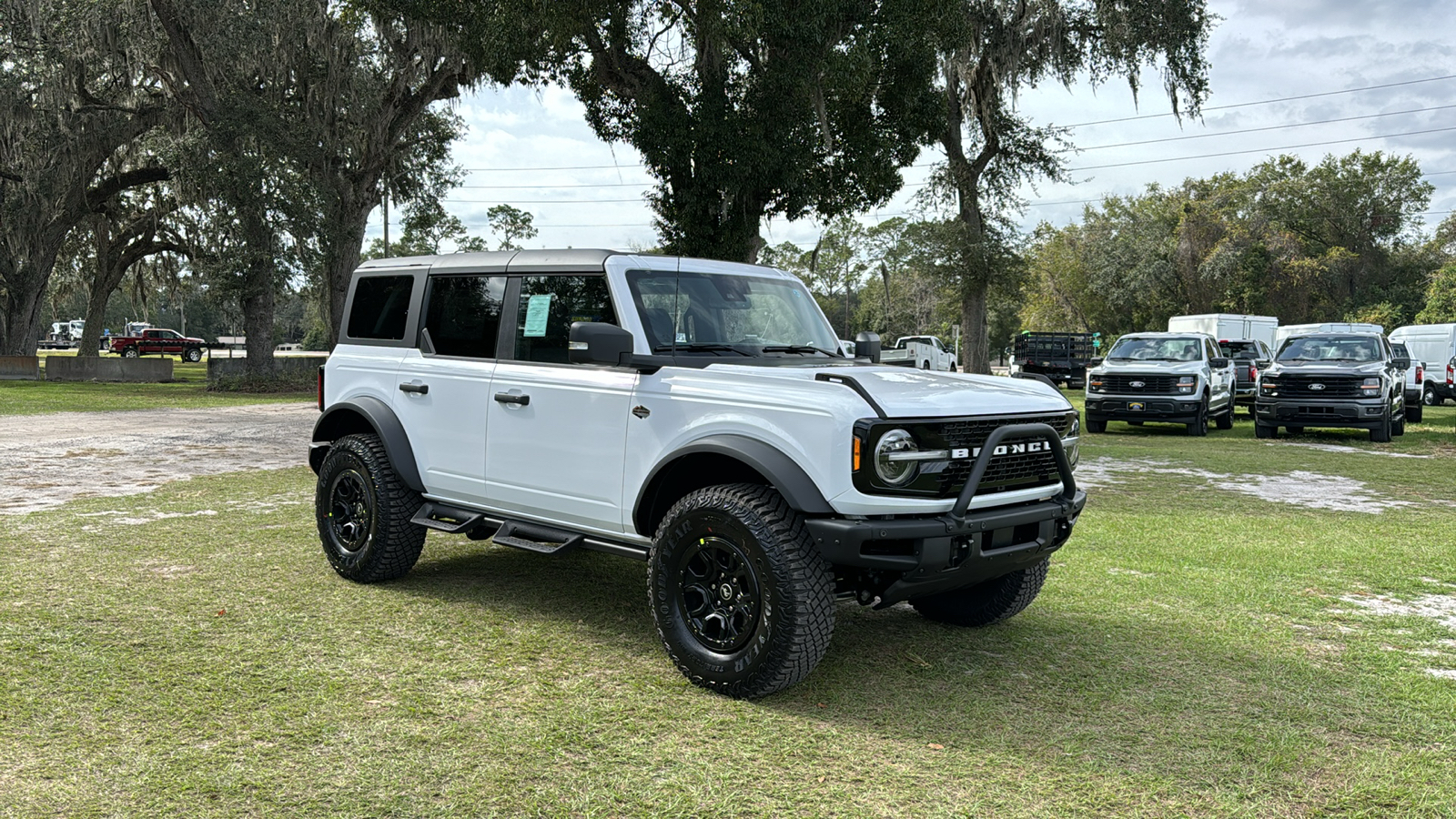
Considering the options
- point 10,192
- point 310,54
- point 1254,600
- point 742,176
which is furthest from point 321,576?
point 10,192

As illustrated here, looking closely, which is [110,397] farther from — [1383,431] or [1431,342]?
[1431,342]

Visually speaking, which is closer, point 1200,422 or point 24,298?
point 1200,422

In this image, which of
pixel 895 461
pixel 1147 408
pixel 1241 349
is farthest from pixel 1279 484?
pixel 1241 349

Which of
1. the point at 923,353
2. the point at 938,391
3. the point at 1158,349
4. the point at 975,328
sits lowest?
the point at 938,391

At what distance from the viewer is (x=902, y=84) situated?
18.3 meters

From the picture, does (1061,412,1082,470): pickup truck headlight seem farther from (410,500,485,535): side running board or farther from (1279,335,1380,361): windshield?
(1279,335,1380,361): windshield

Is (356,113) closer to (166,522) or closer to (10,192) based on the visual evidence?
(10,192)

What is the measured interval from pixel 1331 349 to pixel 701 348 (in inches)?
689

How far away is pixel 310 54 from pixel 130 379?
14.6 m

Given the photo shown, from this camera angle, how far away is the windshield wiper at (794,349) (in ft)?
18.4

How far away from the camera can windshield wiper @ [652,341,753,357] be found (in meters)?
5.27

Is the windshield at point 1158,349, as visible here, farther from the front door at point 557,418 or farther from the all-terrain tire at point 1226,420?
the front door at point 557,418

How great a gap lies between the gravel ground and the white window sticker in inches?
233

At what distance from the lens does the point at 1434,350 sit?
28.9 m
